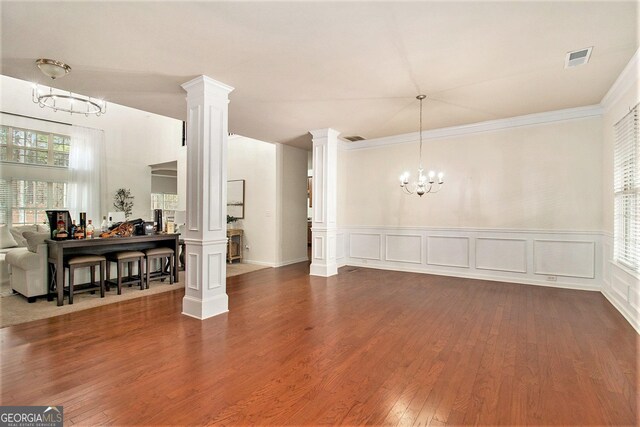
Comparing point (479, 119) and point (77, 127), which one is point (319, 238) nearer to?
point (479, 119)

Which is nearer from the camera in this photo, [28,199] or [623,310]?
[623,310]

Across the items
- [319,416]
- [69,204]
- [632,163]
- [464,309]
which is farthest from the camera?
[69,204]

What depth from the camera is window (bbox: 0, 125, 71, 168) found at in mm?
7230

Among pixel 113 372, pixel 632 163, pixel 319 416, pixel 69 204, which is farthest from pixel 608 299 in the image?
pixel 69 204

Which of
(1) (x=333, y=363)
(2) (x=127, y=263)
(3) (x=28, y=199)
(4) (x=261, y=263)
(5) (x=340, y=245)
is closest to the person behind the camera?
(1) (x=333, y=363)

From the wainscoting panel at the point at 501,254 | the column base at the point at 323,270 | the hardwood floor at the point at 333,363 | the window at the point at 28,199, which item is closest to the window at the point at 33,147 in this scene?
the window at the point at 28,199

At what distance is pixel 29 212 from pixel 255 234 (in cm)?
584

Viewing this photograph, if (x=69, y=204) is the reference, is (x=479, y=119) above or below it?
above

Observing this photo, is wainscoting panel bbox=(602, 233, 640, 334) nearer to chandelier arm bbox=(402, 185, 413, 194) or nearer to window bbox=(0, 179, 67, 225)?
chandelier arm bbox=(402, 185, 413, 194)

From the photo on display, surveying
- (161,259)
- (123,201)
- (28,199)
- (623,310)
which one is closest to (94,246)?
(161,259)

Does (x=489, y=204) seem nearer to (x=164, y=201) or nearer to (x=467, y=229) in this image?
(x=467, y=229)

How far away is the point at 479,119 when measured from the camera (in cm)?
518

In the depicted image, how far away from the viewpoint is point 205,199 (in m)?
3.51

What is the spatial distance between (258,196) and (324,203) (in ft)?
7.06
